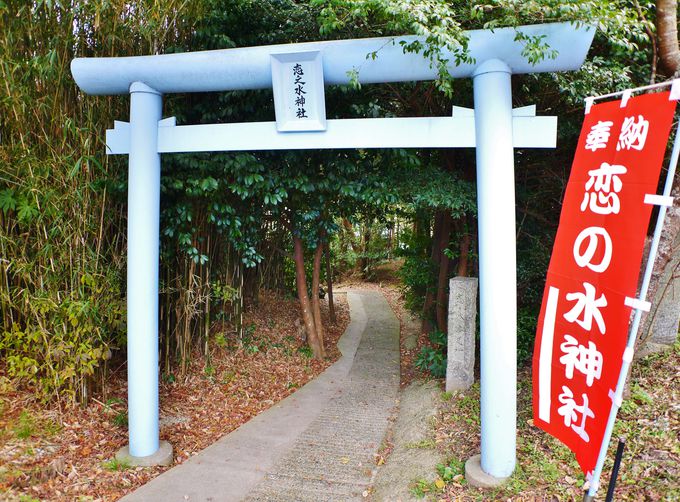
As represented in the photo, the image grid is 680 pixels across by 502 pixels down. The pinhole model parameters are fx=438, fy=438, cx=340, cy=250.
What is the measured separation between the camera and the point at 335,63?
3.26m

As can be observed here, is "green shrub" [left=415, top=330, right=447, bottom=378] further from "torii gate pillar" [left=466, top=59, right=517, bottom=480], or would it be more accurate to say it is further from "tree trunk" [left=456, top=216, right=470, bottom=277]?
"torii gate pillar" [left=466, top=59, right=517, bottom=480]

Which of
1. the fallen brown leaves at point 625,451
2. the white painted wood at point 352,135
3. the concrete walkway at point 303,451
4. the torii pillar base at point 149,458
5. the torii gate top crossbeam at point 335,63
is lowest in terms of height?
the concrete walkway at point 303,451

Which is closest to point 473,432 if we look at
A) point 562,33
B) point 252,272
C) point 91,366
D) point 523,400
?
point 523,400

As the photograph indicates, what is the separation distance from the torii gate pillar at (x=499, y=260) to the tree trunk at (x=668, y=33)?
4.98ft

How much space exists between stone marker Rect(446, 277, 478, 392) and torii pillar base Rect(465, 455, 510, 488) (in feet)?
4.53

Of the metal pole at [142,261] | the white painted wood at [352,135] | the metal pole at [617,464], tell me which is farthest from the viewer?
the metal pole at [142,261]

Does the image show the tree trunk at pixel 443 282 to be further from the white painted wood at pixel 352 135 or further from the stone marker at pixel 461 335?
the white painted wood at pixel 352 135

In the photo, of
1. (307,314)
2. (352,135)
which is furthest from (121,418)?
(352,135)

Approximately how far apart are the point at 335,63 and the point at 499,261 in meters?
1.88

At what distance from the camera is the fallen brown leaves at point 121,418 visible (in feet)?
10.7

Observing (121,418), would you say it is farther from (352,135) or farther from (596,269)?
(596,269)

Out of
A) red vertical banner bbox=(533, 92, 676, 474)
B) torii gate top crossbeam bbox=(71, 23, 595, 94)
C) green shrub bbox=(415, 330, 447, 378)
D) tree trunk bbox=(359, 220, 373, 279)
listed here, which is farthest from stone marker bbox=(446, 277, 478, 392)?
tree trunk bbox=(359, 220, 373, 279)

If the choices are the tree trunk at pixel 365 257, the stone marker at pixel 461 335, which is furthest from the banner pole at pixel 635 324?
the tree trunk at pixel 365 257

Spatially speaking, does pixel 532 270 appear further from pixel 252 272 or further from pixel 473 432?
pixel 252 272
